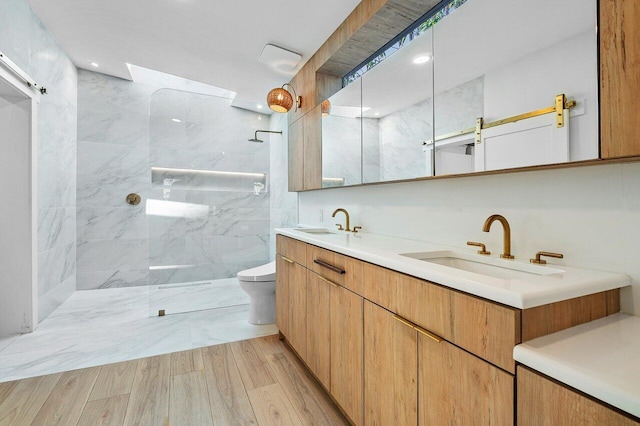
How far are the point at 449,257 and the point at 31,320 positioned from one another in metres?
3.41

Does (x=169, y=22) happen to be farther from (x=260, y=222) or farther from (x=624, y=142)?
(x=624, y=142)

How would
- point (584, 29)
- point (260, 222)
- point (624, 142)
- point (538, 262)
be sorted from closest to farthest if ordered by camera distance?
point (624, 142) < point (584, 29) < point (538, 262) < point (260, 222)

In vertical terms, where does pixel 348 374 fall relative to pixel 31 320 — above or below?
above

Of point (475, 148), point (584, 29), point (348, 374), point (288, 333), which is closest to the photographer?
point (584, 29)

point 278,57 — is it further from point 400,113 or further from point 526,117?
point 526,117

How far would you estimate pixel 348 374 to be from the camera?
1341 mm

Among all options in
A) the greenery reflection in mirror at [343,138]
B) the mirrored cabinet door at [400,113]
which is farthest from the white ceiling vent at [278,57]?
the mirrored cabinet door at [400,113]

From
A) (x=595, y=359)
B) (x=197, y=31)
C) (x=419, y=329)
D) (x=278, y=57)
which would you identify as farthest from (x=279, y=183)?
(x=595, y=359)

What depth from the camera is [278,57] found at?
2.60m

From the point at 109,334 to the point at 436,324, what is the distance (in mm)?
2804

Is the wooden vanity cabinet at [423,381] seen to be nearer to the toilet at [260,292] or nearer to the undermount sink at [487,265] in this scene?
the undermount sink at [487,265]

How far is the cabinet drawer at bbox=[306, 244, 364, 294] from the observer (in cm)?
130

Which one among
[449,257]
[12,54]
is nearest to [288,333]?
[449,257]

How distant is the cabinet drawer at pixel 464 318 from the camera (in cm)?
68
